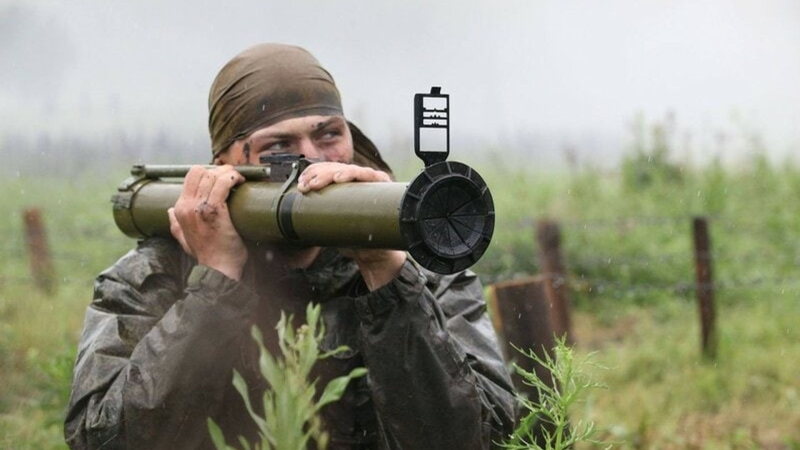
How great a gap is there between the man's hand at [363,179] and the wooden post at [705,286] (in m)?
5.47

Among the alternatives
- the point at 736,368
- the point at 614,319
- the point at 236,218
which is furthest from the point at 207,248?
the point at 614,319

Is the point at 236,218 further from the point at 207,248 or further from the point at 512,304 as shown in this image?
the point at 512,304

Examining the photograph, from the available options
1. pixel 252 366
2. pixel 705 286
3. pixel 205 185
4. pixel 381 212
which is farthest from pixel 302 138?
pixel 705 286

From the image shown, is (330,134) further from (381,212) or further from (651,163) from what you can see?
(651,163)

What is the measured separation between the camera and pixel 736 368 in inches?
305

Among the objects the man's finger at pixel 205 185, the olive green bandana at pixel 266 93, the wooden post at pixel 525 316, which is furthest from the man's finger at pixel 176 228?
the wooden post at pixel 525 316

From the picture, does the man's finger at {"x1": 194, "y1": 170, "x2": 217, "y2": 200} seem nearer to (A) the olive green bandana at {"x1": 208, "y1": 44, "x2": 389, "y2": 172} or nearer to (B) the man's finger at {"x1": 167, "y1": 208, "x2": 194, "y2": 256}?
(B) the man's finger at {"x1": 167, "y1": 208, "x2": 194, "y2": 256}

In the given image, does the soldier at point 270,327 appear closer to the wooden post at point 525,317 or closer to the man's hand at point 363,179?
the man's hand at point 363,179

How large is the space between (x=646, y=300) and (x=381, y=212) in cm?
810

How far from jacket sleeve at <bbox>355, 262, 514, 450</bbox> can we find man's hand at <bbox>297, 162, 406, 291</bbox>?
0.03m

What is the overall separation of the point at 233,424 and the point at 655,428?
12.7 ft

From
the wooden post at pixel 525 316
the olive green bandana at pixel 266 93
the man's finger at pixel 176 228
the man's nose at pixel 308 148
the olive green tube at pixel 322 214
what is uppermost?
the olive green bandana at pixel 266 93

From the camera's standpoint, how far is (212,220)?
2.78 metres

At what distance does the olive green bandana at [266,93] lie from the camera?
3338 mm
